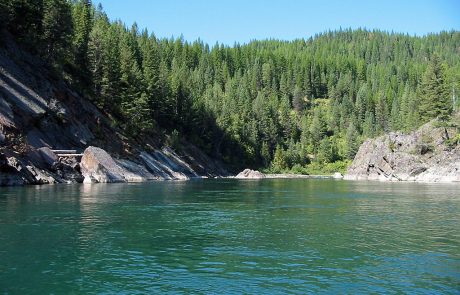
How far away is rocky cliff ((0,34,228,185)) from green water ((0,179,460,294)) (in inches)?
918

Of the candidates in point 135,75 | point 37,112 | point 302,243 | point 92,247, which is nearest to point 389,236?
point 302,243

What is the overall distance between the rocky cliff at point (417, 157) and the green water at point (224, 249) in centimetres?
6648

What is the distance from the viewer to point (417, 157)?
111m

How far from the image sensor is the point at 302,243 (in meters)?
26.0

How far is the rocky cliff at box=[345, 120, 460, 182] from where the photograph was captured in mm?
102875

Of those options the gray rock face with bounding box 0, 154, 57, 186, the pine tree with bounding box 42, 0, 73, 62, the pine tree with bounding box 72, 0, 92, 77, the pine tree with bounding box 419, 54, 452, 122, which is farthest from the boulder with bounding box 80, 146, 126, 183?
the pine tree with bounding box 419, 54, 452, 122

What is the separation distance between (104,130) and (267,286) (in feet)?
254

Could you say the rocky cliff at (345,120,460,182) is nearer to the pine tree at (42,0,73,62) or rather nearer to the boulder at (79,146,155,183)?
the boulder at (79,146,155,183)

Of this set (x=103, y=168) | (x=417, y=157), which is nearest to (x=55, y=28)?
(x=103, y=168)

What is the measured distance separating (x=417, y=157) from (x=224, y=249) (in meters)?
97.5

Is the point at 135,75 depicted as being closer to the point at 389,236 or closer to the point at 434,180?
the point at 434,180

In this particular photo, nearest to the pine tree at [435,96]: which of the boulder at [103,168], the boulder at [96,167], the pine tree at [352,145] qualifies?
the pine tree at [352,145]

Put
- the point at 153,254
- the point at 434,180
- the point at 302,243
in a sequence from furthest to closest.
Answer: the point at 434,180, the point at 302,243, the point at 153,254

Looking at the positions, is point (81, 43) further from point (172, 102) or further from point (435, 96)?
point (435, 96)
